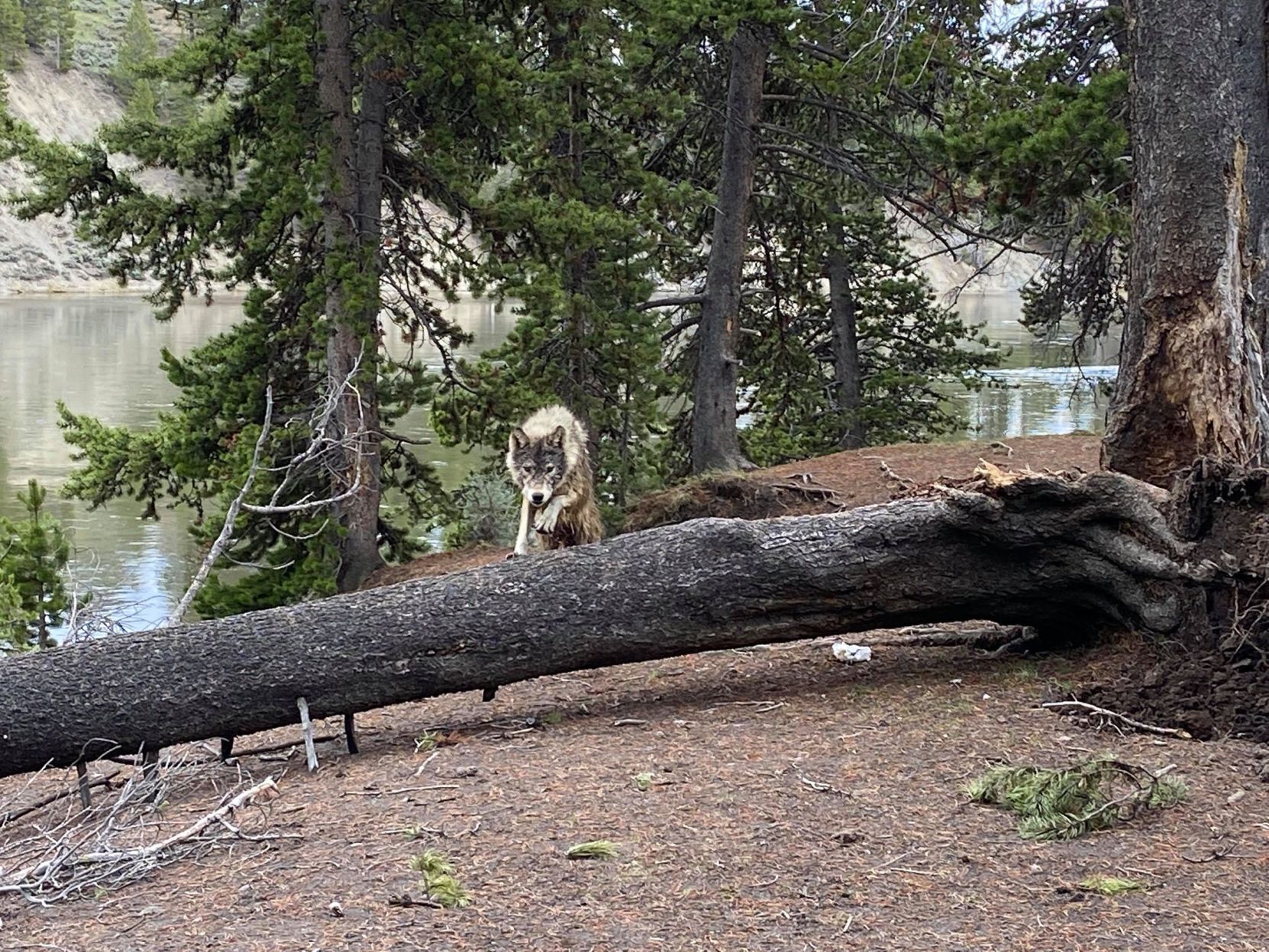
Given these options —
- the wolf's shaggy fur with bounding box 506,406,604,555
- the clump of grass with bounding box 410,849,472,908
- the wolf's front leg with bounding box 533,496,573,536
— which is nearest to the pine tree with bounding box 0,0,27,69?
the wolf's shaggy fur with bounding box 506,406,604,555

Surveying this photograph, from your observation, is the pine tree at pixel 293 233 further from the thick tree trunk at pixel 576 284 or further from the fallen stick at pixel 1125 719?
the fallen stick at pixel 1125 719

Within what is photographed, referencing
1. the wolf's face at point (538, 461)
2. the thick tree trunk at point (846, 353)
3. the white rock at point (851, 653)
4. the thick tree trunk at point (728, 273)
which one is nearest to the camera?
the white rock at point (851, 653)

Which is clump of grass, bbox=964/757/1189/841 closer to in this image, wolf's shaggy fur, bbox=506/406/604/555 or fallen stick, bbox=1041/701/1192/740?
fallen stick, bbox=1041/701/1192/740

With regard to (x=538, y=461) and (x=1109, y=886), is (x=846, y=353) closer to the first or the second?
(x=538, y=461)

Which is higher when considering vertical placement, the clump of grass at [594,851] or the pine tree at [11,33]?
the pine tree at [11,33]

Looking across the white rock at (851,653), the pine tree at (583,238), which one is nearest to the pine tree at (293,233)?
the pine tree at (583,238)

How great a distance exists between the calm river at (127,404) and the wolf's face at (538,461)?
3488 millimetres

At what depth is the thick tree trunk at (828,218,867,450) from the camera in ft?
68.0

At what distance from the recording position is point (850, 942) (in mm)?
4082

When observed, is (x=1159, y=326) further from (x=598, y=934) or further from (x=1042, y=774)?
(x=598, y=934)

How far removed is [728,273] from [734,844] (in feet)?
41.2

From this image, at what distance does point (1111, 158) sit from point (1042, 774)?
22.4 ft

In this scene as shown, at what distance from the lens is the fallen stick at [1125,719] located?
5621 millimetres

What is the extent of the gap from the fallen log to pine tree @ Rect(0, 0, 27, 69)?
78.2m
